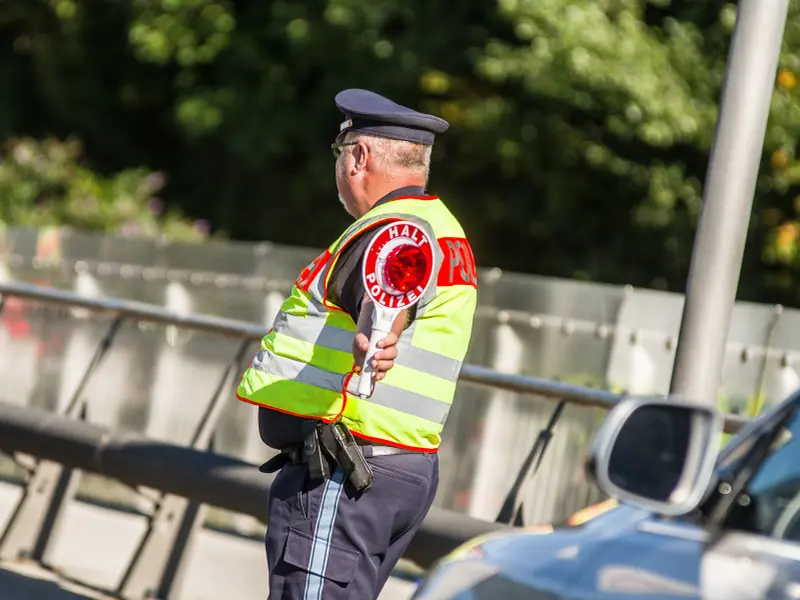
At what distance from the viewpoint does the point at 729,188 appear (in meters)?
5.79

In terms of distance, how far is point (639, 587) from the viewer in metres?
2.86

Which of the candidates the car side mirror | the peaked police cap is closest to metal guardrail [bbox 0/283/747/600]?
the peaked police cap

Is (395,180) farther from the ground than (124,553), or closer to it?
farther from the ground

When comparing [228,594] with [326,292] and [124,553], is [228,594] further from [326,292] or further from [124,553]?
[326,292]

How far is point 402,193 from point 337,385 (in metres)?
0.51

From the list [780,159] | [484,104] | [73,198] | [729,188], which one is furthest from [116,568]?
[73,198]

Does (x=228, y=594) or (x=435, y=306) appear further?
(x=228, y=594)

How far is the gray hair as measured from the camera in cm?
452

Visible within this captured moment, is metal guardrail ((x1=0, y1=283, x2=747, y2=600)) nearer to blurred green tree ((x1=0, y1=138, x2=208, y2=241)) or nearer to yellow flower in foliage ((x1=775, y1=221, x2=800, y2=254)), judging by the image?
yellow flower in foliage ((x1=775, y1=221, x2=800, y2=254))

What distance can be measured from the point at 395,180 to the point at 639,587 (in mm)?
1880

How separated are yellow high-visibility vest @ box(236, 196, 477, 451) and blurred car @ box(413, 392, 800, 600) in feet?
3.65

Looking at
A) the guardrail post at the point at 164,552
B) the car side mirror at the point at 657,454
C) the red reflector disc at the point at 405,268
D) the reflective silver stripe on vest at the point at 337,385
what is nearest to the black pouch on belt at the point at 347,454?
the reflective silver stripe on vest at the point at 337,385

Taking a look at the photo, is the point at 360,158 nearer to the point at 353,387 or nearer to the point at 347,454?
the point at 353,387

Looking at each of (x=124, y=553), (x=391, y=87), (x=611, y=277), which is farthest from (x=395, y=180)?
(x=391, y=87)
